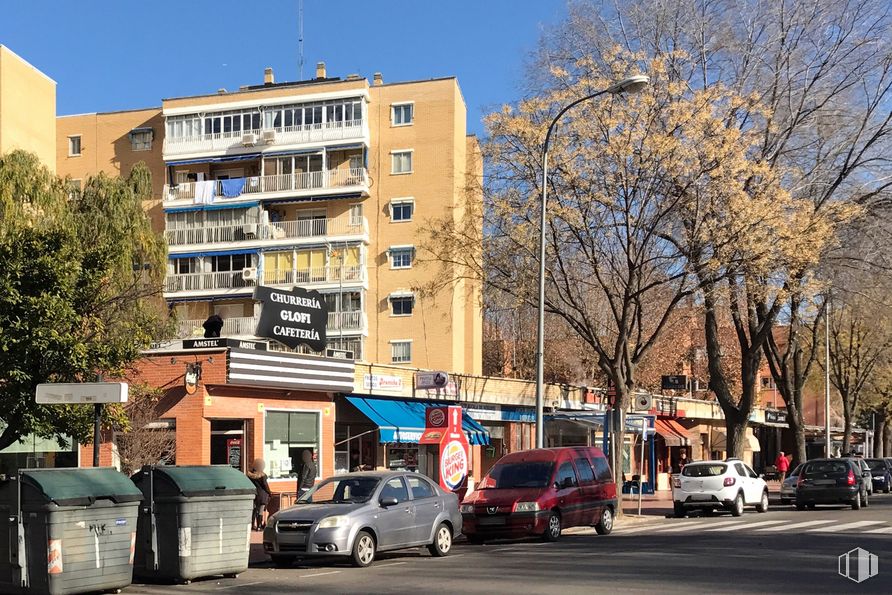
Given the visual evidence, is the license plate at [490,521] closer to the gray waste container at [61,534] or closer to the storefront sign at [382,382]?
the gray waste container at [61,534]

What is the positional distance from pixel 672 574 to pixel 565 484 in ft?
23.6

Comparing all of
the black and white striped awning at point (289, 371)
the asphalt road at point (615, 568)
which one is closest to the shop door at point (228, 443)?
the black and white striped awning at point (289, 371)

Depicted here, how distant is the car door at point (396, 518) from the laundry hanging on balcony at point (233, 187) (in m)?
37.2

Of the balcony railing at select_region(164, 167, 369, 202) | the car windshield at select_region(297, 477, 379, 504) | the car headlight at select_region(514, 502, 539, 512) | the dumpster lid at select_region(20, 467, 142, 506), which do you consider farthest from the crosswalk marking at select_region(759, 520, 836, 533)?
the balcony railing at select_region(164, 167, 369, 202)

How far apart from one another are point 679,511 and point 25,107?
24409 millimetres

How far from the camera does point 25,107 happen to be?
33.4 metres

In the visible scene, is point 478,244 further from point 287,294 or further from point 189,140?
point 189,140

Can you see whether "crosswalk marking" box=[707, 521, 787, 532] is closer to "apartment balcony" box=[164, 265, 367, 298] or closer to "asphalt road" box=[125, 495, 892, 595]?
"asphalt road" box=[125, 495, 892, 595]

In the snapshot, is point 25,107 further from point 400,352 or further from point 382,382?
point 400,352

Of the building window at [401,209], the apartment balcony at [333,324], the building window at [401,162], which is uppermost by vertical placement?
the building window at [401,162]

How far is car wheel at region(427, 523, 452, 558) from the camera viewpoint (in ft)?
57.3

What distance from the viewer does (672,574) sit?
13750mm

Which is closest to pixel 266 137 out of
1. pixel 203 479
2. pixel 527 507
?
pixel 527 507

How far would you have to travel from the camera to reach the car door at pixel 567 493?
2064cm
